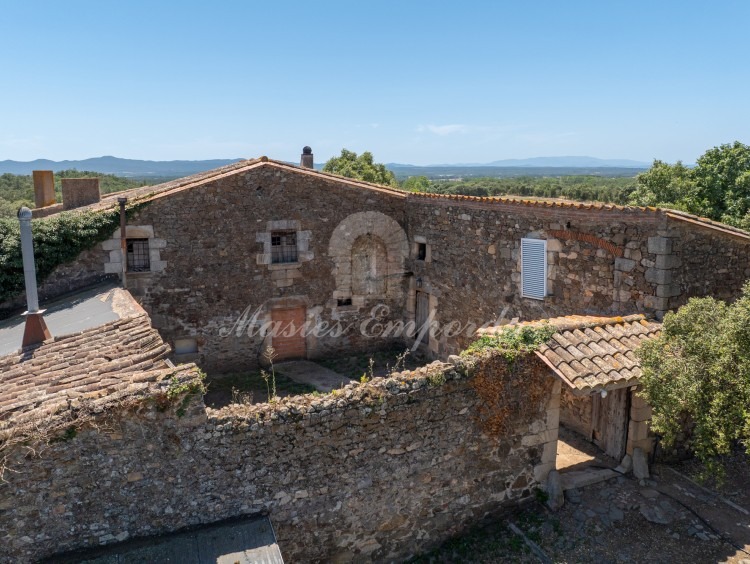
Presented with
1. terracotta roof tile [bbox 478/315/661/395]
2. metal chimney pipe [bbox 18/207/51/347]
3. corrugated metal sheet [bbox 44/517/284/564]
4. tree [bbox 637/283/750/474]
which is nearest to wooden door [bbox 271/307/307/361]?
metal chimney pipe [bbox 18/207/51/347]

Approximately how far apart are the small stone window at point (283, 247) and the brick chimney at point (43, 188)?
7.68 m

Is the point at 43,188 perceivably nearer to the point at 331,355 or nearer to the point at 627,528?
the point at 331,355

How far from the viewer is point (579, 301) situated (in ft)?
37.0

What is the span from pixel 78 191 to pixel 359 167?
81.1 ft

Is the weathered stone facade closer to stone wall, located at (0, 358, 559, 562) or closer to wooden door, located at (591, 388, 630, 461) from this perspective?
wooden door, located at (591, 388, 630, 461)

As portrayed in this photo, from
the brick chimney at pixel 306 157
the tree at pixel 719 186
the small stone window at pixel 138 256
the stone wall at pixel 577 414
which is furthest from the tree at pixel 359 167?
the stone wall at pixel 577 414

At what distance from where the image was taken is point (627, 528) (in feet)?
26.5

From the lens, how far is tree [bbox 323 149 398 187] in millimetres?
38003

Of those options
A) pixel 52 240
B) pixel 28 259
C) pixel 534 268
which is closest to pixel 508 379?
pixel 534 268

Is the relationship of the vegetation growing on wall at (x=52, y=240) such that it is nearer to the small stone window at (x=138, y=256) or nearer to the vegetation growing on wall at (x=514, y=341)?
the small stone window at (x=138, y=256)

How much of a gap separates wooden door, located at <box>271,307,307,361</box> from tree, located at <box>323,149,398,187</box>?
73.3 feet

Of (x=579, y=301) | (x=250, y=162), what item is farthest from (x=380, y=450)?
(x=250, y=162)

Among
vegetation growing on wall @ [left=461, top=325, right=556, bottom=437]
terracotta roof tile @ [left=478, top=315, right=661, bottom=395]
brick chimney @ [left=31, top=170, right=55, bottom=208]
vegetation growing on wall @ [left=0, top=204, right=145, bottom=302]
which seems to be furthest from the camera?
brick chimney @ [left=31, top=170, right=55, bottom=208]

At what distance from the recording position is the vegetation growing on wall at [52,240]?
12.1 metres
